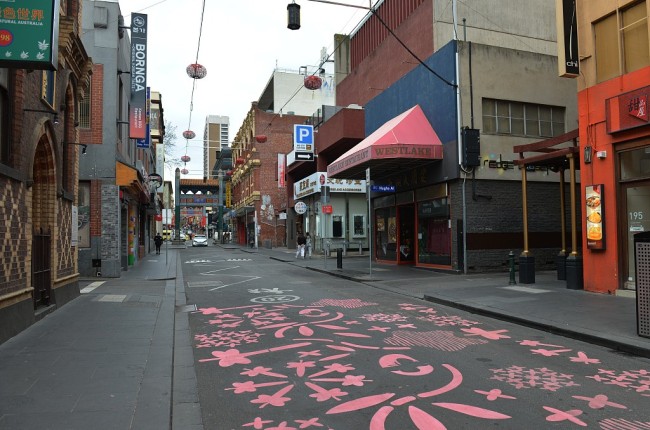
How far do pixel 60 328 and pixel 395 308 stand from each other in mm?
6421

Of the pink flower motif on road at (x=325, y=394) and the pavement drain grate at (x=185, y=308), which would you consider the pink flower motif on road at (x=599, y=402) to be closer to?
the pink flower motif on road at (x=325, y=394)

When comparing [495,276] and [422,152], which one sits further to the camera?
[422,152]

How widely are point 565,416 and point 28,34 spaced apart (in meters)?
6.58

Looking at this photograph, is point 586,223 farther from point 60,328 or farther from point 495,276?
point 60,328

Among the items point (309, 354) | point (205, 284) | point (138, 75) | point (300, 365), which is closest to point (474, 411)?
point (300, 365)

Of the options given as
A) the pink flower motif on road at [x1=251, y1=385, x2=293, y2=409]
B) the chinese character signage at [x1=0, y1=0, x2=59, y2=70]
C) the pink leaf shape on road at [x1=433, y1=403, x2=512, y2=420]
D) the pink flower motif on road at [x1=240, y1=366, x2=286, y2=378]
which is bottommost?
the pink leaf shape on road at [x1=433, y1=403, x2=512, y2=420]

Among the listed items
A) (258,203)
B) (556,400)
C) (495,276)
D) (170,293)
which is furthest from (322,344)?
(258,203)

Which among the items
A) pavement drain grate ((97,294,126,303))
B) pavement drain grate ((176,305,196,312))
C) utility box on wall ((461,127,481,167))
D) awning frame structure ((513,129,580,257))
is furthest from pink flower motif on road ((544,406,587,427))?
utility box on wall ((461,127,481,167))

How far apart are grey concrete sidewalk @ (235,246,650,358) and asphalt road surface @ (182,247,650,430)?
0.34 m

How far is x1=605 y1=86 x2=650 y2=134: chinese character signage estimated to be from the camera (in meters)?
10.1

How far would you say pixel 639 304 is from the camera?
7117 millimetres

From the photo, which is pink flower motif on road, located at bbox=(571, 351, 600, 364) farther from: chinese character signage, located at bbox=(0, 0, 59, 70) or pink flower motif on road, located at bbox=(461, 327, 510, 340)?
chinese character signage, located at bbox=(0, 0, 59, 70)

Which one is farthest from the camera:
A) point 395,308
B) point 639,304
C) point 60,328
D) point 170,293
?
point 170,293

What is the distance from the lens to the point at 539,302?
412 inches
